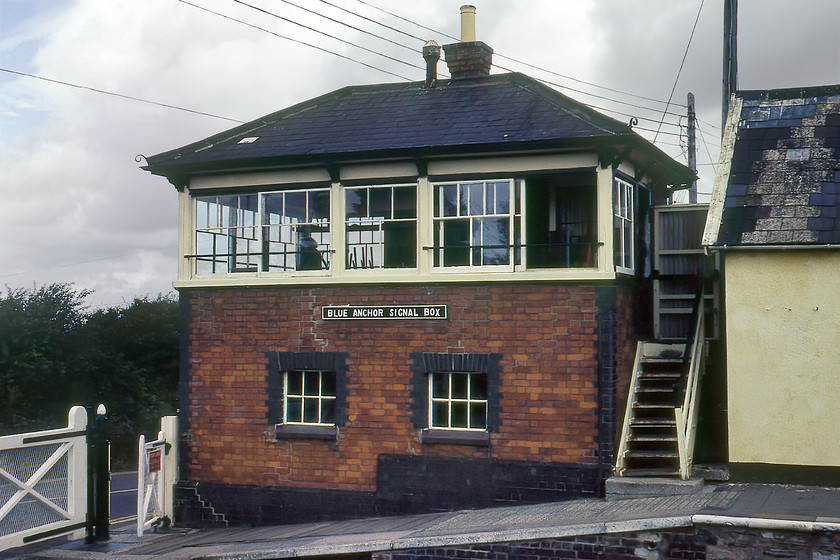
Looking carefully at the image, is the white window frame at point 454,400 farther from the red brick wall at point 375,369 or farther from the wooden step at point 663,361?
the wooden step at point 663,361

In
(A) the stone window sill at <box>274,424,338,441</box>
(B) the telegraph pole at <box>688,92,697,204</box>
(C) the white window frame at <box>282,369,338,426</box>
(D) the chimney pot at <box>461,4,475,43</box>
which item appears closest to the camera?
(A) the stone window sill at <box>274,424,338,441</box>

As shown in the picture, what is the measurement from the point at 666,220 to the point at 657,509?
643cm

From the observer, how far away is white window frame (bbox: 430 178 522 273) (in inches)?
514

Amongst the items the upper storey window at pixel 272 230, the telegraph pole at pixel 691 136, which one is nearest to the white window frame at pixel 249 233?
the upper storey window at pixel 272 230

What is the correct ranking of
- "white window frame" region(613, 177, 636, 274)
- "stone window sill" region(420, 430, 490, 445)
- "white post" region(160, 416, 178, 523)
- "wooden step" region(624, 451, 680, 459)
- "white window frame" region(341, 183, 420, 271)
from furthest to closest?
"white post" region(160, 416, 178, 523) → "white window frame" region(341, 183, 420, 271) → "white window frame" region(613, 177, 636, 274) → "stone window sill" region(420, 430, 490, 445) → "wooden step" region(624, 451, 680, 459)

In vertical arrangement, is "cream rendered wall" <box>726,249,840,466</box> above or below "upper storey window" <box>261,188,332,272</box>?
below

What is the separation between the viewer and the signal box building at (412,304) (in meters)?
12.8

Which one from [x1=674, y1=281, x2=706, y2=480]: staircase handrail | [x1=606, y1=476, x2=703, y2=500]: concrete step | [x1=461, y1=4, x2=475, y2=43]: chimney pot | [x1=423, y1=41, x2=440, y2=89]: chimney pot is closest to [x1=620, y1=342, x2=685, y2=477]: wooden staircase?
[x1=674, y1=281, x2=706, y2=480]: staircase handrail

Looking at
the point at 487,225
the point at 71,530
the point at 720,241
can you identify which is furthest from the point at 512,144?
the point at 71,530

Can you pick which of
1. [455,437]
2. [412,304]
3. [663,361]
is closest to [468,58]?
[412,304]

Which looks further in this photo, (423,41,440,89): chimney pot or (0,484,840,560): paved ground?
(423,41,440,89): chimney pot

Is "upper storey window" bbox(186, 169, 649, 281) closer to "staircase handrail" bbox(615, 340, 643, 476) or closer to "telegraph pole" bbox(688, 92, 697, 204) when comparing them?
"staircase handrail" bbox(615, 340, 643, 476)

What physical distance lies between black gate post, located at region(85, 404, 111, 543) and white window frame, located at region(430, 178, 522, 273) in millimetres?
5397

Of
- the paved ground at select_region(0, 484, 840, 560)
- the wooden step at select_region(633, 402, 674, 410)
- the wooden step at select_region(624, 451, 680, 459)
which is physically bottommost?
the paved ground at select_region(0, 484, 840, 560)
